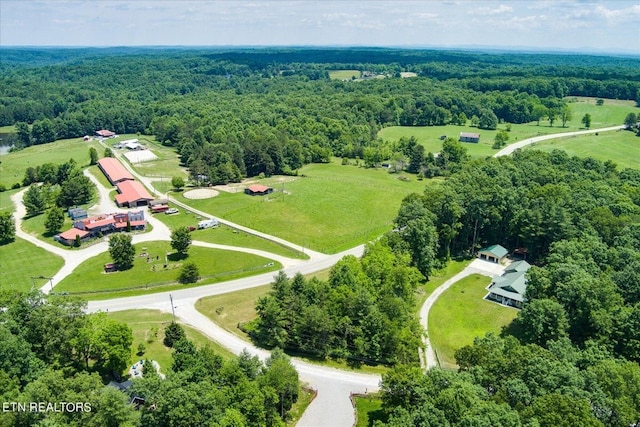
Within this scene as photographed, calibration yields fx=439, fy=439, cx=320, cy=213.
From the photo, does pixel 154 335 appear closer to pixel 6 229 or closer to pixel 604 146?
pixel 6 229

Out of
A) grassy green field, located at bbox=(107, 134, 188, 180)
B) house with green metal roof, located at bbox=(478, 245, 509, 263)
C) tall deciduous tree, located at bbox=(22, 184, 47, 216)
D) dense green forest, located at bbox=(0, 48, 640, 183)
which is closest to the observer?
house with green metal roof, located at bbox=(478, 245, 509, 263)

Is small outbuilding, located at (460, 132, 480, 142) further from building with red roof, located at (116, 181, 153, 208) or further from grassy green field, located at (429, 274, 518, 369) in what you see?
building with red roof, located at (116, 181, 153, 208)

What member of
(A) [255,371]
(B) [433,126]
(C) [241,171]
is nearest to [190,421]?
(A) [255,371]

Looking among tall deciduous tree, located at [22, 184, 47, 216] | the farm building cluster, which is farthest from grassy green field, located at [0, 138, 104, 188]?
the farm building cluster

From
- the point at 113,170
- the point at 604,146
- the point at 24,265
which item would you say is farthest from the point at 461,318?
the point at 604,146

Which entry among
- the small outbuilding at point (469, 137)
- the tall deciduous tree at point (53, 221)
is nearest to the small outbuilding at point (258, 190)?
the tall deciduous tree at point (53, 221)
